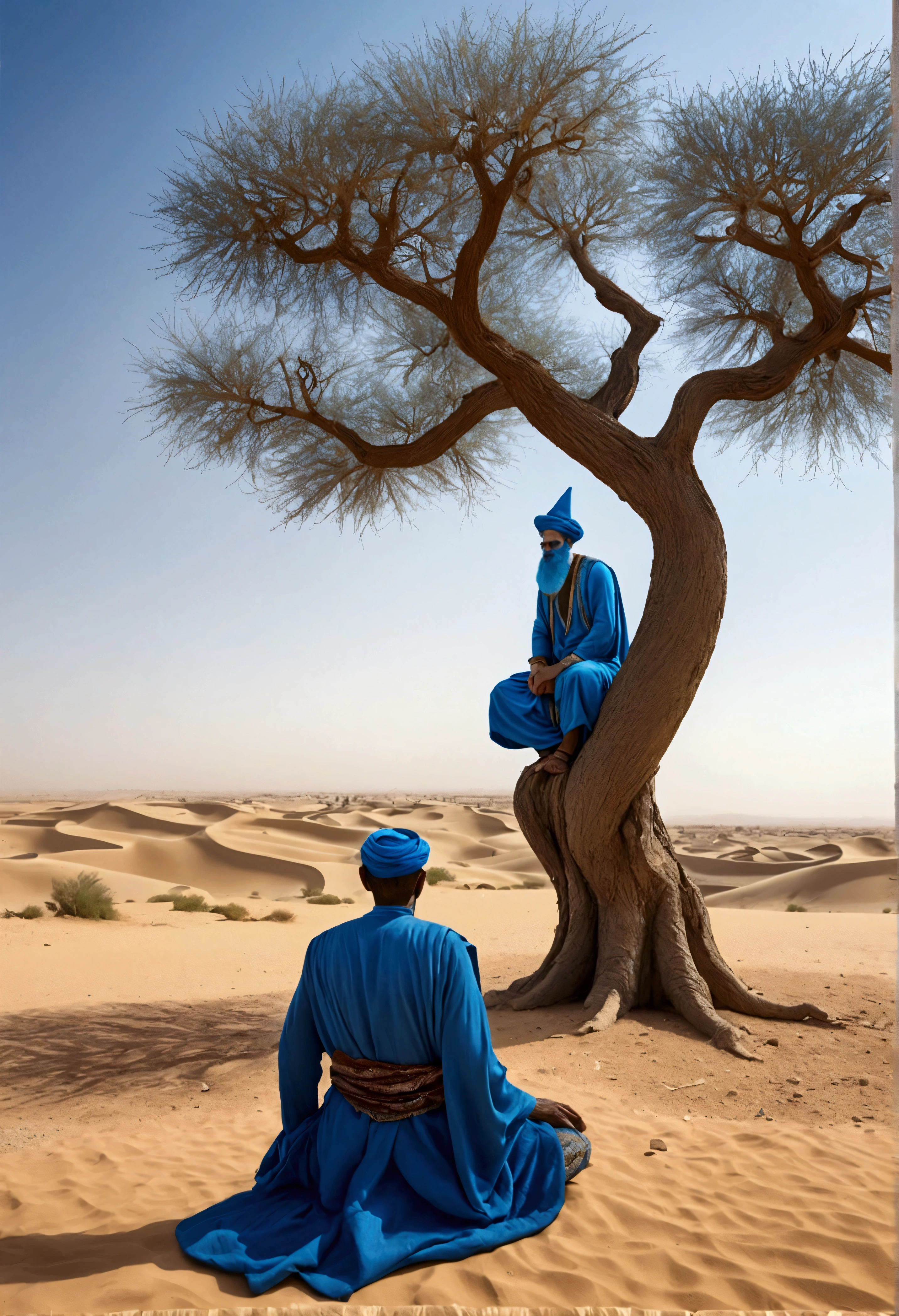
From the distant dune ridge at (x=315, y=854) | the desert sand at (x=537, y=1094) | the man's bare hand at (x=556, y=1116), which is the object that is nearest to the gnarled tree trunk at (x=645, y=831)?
the desert sand at (x=537, y=1094)

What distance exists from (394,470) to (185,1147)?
267 inches

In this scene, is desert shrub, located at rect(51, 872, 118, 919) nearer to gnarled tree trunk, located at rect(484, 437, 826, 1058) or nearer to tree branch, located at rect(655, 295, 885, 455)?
gnarled tree trunk, located at rect(484, 437, 826, 1058)

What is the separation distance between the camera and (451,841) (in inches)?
1251

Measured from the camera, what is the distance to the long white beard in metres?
6.30

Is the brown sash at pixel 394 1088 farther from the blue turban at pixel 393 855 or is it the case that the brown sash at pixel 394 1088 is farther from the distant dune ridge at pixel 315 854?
the distant dune ridge at pixel 315 854

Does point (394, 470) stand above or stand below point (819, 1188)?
above

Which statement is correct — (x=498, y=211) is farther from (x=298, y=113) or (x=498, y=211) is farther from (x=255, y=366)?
(x=255, y=366)

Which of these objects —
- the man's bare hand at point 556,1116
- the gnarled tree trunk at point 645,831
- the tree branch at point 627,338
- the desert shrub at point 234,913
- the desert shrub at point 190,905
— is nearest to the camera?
the man's bare hand at point 556,1116

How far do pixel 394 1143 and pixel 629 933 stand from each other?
371 cm

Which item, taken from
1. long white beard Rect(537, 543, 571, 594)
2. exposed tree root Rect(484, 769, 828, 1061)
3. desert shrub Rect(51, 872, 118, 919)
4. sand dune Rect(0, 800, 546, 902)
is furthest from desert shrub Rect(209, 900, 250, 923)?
long white beard Rect(537, 543, 571, 594)

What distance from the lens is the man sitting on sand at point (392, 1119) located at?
2701 mm

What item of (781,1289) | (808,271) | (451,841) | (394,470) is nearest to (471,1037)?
(781,1289)

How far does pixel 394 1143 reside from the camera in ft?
9.37

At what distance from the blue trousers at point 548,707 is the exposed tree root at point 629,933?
0.35 metres
